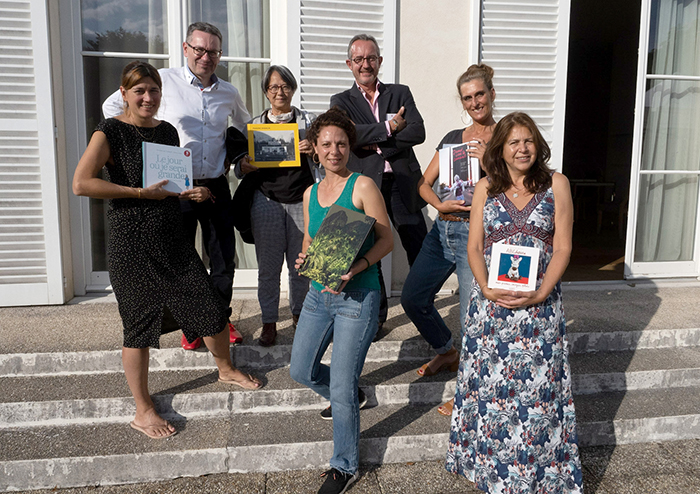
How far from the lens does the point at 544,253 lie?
2.29 m

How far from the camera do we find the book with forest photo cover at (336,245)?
225 centimetres

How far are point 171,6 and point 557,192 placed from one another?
3.81 metres

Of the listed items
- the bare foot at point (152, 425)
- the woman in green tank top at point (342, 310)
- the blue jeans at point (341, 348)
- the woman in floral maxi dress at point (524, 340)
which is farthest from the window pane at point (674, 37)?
the bare foot at point (152, 425)

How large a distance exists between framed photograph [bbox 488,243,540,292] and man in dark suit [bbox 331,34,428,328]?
117cm

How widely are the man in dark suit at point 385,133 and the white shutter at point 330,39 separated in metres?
1.22

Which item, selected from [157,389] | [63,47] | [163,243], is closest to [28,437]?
[157,389]

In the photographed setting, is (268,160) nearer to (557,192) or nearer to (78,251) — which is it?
(557,192)

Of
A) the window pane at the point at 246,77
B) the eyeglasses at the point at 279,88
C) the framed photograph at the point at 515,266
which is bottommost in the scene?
the framed photograph at the point at 515,266

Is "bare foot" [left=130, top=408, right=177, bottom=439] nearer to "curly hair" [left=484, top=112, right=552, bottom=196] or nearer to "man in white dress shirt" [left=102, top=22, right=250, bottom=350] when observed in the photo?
"man in white dress shirt" [left=102, top=22, right=250, bottom=350]

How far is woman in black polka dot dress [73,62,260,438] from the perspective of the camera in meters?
2.55

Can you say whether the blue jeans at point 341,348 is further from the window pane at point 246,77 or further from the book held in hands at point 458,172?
the window pane at point 246,77

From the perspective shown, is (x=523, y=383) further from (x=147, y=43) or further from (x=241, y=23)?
(x=147, y=43)

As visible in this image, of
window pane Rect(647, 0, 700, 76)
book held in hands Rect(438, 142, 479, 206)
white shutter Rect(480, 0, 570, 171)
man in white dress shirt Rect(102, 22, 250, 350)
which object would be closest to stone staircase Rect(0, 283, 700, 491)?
man in white dress shirt Rect(102, 22, 250, 350)

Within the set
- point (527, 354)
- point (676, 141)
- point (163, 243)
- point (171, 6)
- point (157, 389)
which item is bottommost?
point (157, 389)
